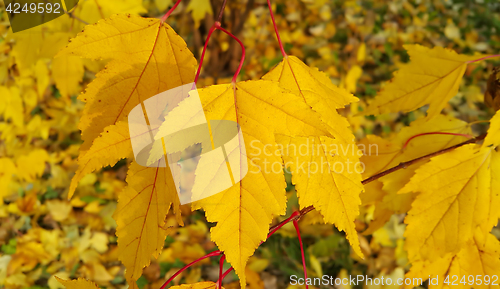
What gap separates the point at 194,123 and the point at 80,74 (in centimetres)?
67

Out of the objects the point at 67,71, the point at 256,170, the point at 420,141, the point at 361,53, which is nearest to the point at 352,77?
the point at 361,53

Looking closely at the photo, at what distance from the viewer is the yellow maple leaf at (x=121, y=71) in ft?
1.34

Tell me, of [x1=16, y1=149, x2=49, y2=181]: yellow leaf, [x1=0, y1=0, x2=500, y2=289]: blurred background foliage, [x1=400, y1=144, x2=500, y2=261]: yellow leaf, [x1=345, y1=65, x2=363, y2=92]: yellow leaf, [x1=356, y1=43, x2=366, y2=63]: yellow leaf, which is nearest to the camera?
[x1=400, y1=144, x2=500, y2=261]: yellow leaf

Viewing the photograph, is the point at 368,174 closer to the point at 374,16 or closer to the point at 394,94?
the point at 394,94

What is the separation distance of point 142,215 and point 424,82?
22.5 inches

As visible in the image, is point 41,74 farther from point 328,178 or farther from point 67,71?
point 328,178

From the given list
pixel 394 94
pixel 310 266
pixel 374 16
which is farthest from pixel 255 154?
pixel 374 16

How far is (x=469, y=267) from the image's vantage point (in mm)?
616

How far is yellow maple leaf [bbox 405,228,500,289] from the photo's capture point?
59 centimetres

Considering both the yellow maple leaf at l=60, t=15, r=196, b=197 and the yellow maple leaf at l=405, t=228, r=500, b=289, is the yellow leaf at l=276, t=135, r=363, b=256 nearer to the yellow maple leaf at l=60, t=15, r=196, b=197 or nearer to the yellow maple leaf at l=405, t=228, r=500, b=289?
the yellow maple leaf at l=60, t=15, r=196, b=197

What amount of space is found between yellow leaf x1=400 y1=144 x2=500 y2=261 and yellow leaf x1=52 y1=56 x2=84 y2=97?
89 centimetres

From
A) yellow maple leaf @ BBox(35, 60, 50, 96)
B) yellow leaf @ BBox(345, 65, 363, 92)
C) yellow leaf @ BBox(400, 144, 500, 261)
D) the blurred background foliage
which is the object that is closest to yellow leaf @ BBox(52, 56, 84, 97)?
the blurred background foliage

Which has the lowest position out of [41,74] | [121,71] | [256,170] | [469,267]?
[469,267]

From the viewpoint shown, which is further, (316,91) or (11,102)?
(11,102)
